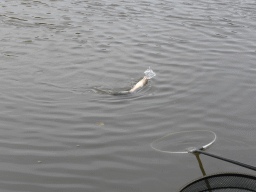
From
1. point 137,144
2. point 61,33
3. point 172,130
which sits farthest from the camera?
point 61,33

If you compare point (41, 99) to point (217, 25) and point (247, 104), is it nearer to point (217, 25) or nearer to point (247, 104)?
point (247, 104)

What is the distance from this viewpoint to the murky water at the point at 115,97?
4531 mm

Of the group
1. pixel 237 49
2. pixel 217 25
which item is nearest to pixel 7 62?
pixel 237 49

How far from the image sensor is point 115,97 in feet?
21.9

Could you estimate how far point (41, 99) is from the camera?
6430 mm

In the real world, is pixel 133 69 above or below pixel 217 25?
below

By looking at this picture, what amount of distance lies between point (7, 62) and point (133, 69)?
10.6 ft

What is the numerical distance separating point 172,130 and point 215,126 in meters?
0.84

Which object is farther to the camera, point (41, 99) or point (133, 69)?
point (133, 69)

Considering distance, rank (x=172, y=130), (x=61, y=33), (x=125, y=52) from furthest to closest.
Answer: (x=61, y=33), (x=125, y=52), (x=172, y=130)

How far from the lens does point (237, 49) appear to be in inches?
383

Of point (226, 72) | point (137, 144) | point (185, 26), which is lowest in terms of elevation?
point (137, 144)

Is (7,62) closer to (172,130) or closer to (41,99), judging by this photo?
(41,99)

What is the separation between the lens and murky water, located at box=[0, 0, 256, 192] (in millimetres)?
4531
